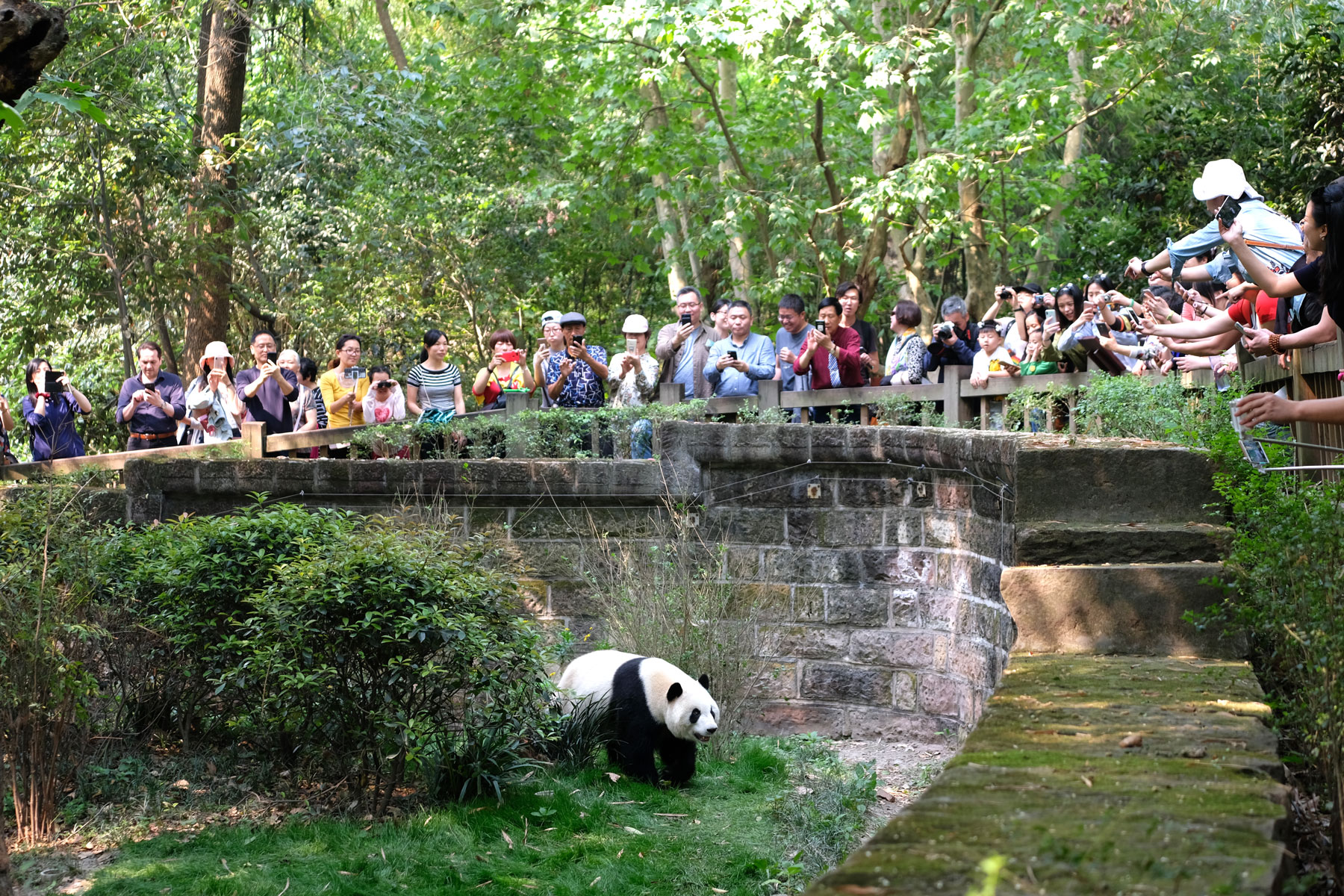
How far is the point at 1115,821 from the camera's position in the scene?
251 centimetres

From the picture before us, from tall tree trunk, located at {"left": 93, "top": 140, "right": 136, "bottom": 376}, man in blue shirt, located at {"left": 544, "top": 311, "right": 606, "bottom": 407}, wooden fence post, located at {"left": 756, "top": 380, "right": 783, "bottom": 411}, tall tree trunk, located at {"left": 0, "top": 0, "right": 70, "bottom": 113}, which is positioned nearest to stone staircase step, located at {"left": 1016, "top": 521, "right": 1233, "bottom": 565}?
tall tree trunk, located at {"left": 0, "top": 0, "right": 70, "bottom": 113}

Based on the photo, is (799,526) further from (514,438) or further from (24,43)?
(24,43)

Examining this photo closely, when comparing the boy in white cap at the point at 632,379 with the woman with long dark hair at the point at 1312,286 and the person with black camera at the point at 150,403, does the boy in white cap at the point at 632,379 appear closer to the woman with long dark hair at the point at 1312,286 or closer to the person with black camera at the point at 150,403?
→ the person with black camera at the point at 150,403

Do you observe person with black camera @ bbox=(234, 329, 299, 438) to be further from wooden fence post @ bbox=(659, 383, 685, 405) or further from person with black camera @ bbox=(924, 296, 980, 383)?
person with black camera @ bbox=(924, 296, 980, 383)

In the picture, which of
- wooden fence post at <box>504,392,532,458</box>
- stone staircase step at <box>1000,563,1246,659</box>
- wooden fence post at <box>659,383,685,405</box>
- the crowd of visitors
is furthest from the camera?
wooden fence post at <box>659,383,685,405</box>

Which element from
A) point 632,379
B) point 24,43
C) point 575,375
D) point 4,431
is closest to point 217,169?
point 4,431

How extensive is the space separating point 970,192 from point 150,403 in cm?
929

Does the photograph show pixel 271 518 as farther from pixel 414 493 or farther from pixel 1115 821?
pixel 1115 821

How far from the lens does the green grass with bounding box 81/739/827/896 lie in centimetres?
561

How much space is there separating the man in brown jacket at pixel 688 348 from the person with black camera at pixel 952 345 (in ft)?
5.93

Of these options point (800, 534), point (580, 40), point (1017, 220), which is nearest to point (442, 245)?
point (580, 40)

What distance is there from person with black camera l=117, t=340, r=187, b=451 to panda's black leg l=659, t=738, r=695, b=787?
6.41m

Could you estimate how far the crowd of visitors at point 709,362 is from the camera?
28.3 feet

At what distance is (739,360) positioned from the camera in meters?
10.4
